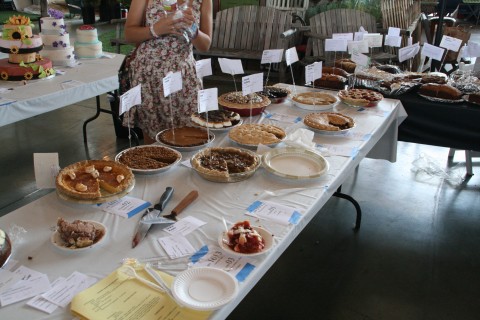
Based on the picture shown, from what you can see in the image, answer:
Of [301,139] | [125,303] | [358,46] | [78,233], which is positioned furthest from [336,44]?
[125,303]

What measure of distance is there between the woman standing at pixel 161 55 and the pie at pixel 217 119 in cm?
15

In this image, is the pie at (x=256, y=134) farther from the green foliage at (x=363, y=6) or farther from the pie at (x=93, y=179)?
the green foliage at (x=363, y=6)

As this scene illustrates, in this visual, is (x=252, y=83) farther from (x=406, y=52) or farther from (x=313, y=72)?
(x=406, y=52)

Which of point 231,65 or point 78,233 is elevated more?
point 231,65

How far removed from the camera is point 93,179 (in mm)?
1459

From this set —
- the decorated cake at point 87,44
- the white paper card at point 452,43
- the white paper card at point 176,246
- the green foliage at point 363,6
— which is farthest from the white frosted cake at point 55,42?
the green foliage at point 363,6

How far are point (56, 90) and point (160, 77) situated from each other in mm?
732

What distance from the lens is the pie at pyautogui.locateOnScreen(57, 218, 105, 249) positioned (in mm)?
1159

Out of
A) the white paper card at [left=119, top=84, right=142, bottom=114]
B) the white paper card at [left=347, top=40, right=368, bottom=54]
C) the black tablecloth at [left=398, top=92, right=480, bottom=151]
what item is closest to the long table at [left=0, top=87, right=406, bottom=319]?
the white paper card at [left=119, top=84, right=142, bottom=114]

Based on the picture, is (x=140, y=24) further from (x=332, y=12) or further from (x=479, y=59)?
(x=332, y=12)

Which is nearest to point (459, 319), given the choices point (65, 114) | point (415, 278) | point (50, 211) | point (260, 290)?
point (415, 278)

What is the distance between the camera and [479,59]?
3.18 meters

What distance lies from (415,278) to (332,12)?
414 centimetres

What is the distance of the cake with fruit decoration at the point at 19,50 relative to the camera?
2.67m
